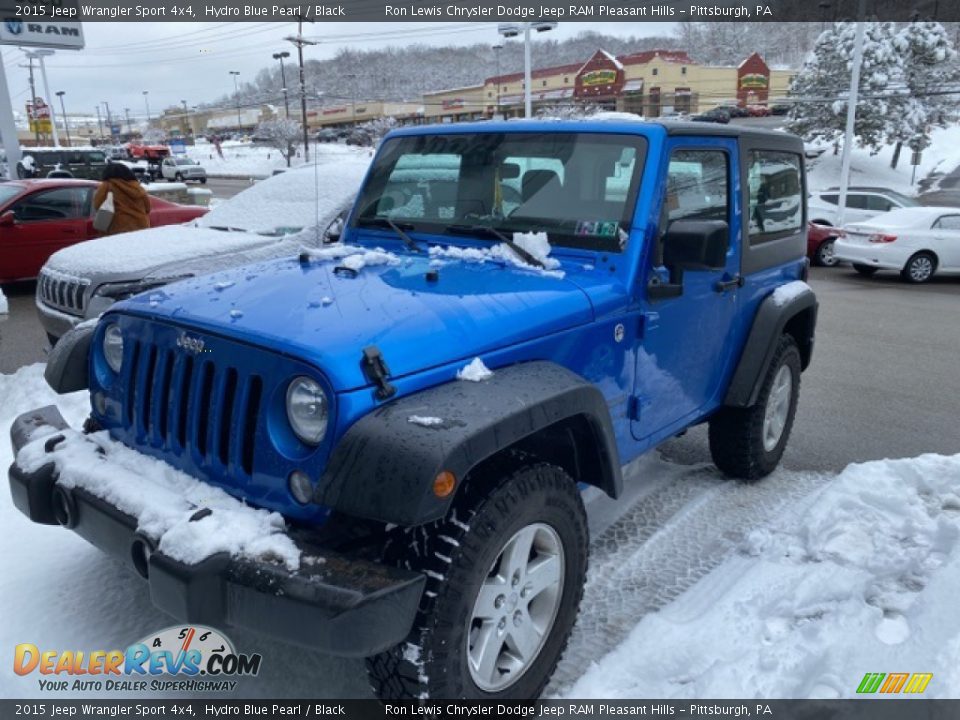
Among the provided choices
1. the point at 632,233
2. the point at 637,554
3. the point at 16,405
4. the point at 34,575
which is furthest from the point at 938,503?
the point at 16,405

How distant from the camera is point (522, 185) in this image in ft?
11.3

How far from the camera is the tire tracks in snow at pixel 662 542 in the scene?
3.08m

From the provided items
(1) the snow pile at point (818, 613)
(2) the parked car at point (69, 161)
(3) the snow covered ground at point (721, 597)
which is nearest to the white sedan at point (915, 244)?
(3) the snow covered ground at point (721, 597)

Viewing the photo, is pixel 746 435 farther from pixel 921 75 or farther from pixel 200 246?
pixel 921 75

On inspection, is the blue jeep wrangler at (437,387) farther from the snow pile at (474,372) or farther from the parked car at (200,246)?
the parked car at (200,246)

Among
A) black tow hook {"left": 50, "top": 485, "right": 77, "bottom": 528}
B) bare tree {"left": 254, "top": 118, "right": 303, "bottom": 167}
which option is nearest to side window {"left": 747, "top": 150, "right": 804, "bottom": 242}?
black tow hook {"left": 50, "top": 485, "right": 77, "bottom": 528}

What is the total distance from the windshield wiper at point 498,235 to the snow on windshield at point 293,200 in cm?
351

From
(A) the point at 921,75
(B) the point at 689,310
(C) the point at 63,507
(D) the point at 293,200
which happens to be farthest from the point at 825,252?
(A) the point at 921,75

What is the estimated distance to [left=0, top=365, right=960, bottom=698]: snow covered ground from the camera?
2645 mm

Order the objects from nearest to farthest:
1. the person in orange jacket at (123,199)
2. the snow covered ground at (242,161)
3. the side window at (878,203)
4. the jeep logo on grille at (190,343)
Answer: the jeep logo on grille at (190,343) < the person in orange jacket at (123,199) < the side window at (878,203) < the snow covered ground at (242,161)

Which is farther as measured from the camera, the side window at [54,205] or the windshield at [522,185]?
the side window at [54,205]

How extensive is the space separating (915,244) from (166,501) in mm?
14708

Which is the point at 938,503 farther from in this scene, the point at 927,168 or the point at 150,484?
the point at 927,168

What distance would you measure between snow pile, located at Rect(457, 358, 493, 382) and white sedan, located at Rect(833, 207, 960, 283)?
1379 centimetres
